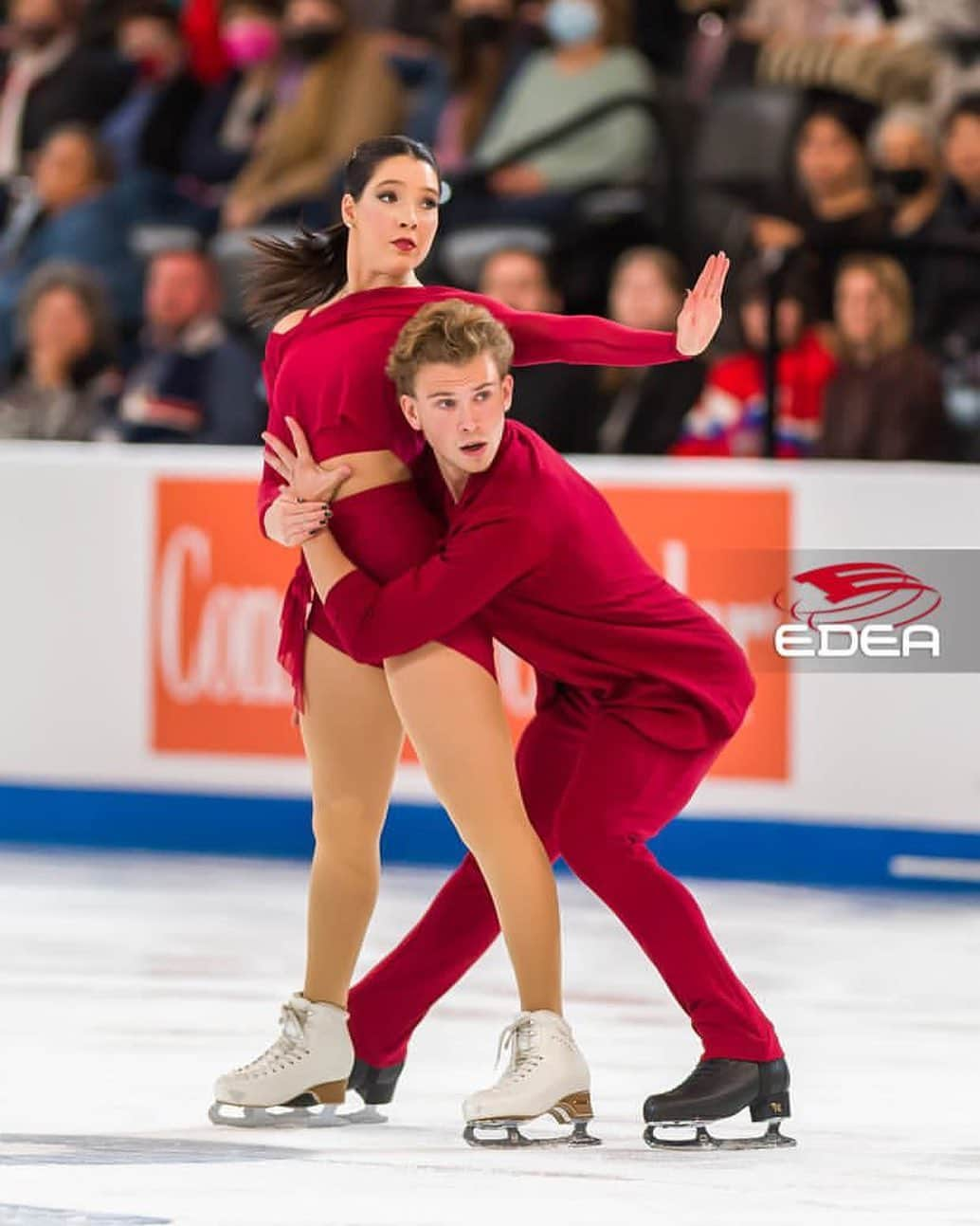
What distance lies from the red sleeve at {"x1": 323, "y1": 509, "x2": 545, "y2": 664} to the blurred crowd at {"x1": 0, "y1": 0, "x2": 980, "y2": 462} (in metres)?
3.33

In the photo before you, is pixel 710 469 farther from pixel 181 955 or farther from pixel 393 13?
pixel 393 13

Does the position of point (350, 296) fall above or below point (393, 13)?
below

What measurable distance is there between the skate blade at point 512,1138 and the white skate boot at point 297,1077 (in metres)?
0.23

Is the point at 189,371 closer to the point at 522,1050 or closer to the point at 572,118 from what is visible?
the point at 572,118

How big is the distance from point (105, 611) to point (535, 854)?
11.3 feet

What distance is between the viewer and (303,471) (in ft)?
12.5

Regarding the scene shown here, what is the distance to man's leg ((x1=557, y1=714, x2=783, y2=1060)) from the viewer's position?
3709mm

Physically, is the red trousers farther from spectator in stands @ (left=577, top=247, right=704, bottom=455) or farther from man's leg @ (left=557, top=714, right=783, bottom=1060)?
spectator in stands @ (left=577, top=247, right=704, bottom=455)

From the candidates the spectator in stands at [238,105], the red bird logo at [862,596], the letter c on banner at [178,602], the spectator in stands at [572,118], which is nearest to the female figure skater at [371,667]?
the red bird logo at [862,596]

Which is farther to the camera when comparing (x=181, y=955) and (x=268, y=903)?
(x=268, y=903)

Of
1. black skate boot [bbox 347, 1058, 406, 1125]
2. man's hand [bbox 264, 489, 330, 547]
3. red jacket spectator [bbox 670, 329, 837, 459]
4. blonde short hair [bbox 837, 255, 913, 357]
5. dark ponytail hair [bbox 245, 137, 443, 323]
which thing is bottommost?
black skate boot [bbox 347, 1058, 406, 1125]

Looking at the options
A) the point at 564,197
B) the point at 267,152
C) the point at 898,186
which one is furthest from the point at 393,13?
the point at 898,186

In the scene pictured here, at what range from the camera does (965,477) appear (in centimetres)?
630

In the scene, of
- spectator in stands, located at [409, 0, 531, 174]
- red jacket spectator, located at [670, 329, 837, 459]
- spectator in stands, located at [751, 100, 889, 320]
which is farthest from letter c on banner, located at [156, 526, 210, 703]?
spectator in stands, located at [409, 0, 531, 174]
